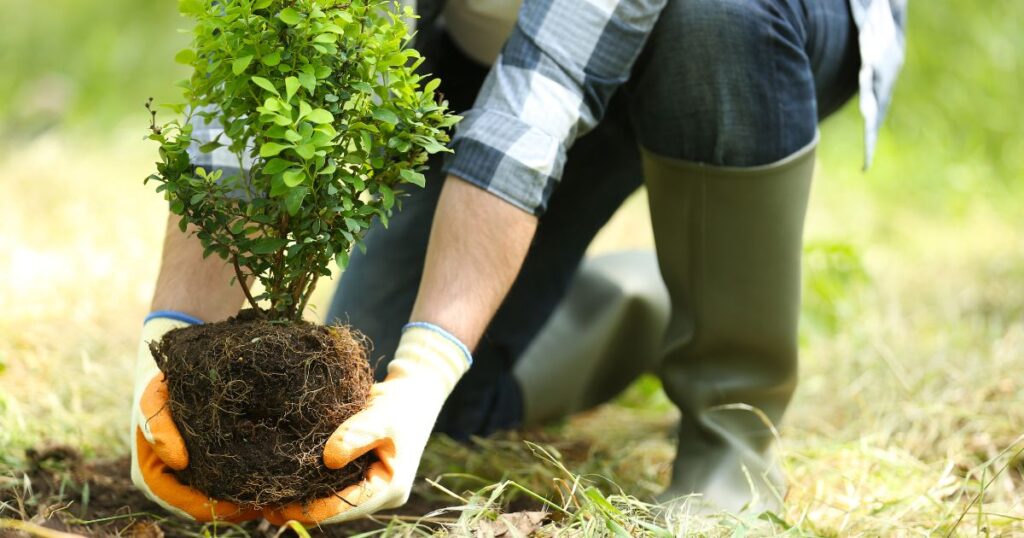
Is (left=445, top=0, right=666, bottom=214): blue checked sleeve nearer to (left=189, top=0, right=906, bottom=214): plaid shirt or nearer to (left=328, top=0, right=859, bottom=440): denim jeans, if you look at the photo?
(left=189, top=0, right=906, bottom=214): plaid shirt

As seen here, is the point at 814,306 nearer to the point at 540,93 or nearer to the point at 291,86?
the point at 540,93

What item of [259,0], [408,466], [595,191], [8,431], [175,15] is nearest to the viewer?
[259,0]

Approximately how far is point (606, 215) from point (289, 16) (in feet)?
3.82

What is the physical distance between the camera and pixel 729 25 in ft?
5.45

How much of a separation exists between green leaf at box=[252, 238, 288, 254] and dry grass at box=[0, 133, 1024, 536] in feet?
1.43

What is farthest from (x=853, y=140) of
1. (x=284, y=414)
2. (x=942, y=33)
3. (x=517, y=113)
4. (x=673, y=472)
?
(x=284, y=414)

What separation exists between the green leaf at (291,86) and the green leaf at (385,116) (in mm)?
117

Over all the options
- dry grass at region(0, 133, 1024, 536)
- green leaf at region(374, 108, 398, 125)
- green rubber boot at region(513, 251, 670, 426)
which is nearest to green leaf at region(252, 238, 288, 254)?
green leaf at region(374, 108, 398, 125)

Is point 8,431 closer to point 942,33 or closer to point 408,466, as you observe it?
point 408,466

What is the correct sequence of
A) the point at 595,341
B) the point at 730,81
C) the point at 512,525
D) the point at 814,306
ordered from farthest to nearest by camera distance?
1. the point at 814,306
2. the point at 595,341
3. the point at 730,81
4. the point at 512,525

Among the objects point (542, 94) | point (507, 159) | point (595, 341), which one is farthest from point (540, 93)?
point (595, 341)

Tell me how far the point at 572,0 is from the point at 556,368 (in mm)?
1197

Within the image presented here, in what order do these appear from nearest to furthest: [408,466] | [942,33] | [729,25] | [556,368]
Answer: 1. [408,466]
2. [729,25]
3. [556,368]
4. [942,33]

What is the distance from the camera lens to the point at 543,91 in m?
1.55
